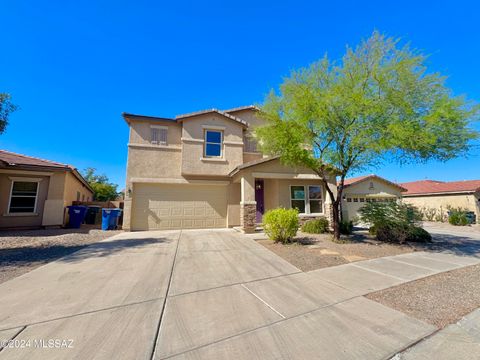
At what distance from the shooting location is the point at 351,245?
8219 millimetres

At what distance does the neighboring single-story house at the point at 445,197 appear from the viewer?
61.4 feet

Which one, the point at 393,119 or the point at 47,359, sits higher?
the point at 393,119

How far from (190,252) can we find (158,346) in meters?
4.61

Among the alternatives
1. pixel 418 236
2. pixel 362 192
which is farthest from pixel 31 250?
pixel 362 192

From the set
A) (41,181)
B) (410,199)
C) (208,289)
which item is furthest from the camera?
(410,199)

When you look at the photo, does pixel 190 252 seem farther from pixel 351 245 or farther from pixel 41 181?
pixel 41 181

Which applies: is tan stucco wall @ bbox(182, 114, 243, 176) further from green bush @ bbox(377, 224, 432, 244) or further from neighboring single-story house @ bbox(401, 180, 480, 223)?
A: neighboring single-story house @ bbox(401, 180, 480, 223)

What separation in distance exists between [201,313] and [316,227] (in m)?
8.87

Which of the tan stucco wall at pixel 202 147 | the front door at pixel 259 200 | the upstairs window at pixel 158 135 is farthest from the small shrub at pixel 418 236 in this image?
the upstairs window at pixel 158 135

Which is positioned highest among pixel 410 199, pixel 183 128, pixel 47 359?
pixel 183 128

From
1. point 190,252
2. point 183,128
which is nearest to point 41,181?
point 183,128

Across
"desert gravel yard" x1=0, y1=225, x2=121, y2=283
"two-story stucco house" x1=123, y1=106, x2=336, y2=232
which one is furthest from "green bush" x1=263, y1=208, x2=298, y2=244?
"desert gravel yard" x1=0, y1=225, x2=121, y2=283

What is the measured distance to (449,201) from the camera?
800 inches

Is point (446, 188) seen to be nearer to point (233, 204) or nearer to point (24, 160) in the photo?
point (233, 204)
